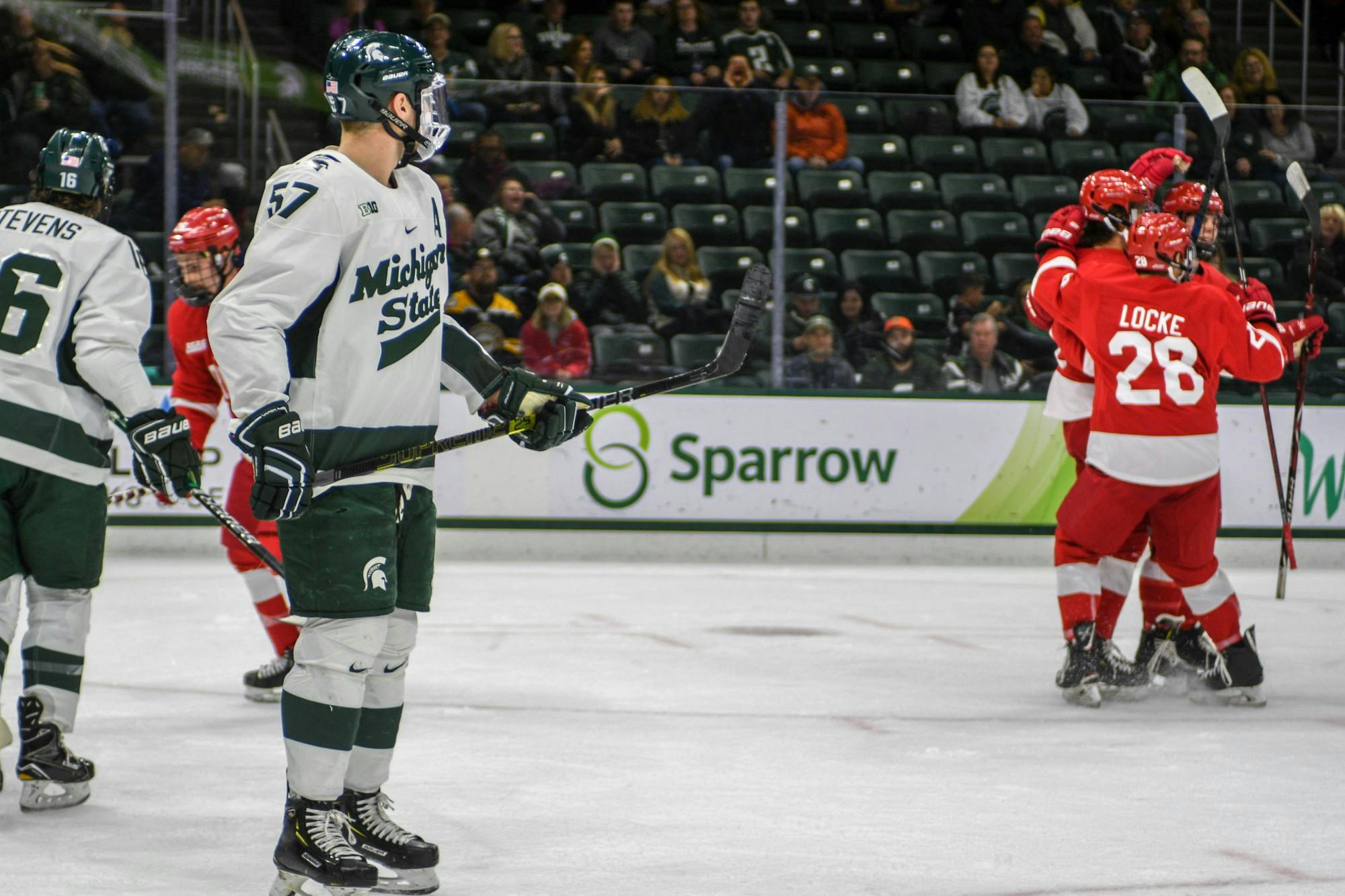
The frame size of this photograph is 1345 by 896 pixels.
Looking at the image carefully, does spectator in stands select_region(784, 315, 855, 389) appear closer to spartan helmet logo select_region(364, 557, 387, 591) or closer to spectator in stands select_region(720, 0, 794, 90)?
spectator in stands select_region(720, 0, 794, 90)

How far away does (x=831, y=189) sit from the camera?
32.7 feet

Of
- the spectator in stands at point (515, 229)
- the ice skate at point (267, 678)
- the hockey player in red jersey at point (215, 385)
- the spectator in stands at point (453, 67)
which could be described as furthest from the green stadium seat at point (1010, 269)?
the ice skate at point (267, 678)

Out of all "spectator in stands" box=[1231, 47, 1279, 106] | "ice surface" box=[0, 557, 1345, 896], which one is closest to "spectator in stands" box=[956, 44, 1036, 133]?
"spectator in stands" box=[1231, 47, 1279, 106]

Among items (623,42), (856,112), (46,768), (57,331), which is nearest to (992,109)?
(856,112)

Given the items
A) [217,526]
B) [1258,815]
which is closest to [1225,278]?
[1258,815]

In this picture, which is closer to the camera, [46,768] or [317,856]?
[317,856]

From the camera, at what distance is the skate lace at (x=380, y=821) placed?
124 inches

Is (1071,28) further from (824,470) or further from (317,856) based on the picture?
(317,856)

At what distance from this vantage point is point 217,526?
9.49 m

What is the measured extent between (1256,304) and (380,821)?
3560 mm

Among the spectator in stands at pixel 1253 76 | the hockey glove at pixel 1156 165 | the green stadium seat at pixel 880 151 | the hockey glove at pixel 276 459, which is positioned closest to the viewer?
the hockey glove at pixel 276 459

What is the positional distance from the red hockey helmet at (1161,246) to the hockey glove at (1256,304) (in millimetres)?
281

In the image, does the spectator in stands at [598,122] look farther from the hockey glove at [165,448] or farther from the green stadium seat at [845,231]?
the hockey glove at [165,448]

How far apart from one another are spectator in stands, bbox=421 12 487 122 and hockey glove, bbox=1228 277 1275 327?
16.7 ft
